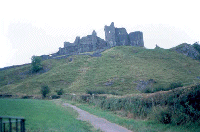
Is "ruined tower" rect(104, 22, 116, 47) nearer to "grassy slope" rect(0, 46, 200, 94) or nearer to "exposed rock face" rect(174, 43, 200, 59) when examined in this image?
"grassy slope" rect(0, 46, 200, 94)

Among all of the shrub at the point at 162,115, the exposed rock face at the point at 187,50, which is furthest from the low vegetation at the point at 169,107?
the exposed rock face at the point at 187,50

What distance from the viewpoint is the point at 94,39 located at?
98438 millimetres

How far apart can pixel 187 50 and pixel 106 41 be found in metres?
37.7

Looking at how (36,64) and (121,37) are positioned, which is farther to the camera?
(121,37)

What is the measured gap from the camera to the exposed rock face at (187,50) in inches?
3391

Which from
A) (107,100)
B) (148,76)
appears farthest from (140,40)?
(107,100)

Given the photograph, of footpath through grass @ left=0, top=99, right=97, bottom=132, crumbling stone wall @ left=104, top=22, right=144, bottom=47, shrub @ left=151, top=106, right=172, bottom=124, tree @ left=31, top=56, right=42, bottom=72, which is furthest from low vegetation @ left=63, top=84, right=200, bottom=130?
crumbling stone wall @ left=104, top=22, right=144, bottom=47

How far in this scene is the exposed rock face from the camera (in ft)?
283

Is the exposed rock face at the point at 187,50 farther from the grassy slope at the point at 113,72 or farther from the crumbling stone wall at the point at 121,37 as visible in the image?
the crumbling stone wall at the point at 121,37

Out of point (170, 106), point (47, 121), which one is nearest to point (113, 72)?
point (170, 106)

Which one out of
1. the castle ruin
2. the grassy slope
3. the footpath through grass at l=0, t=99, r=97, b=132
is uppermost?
the castle ruin

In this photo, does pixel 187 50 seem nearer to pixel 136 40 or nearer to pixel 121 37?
pixel 136 40

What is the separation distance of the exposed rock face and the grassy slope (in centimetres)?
470

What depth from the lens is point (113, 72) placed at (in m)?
63.8
